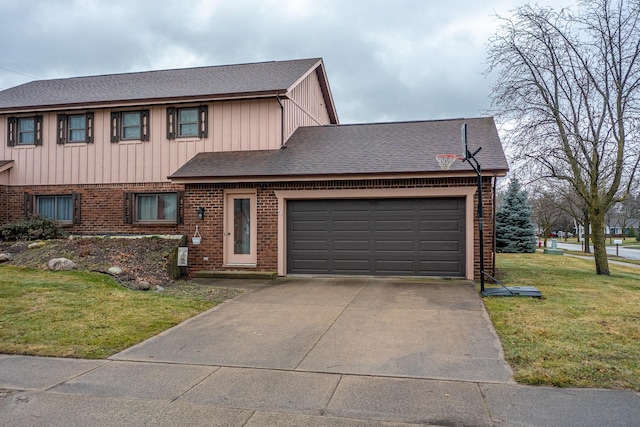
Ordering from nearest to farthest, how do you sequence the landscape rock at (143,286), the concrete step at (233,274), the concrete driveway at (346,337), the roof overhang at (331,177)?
the concrete driveway at (346,337) < the landscape rock at (143,286) < the roof overhang at (331,177) < the concrete step at (233,274)

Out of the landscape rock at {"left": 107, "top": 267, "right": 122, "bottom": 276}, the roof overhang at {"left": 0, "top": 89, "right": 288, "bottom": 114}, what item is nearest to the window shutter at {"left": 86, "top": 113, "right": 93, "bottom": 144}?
the roof overhang at {"left": 0, "top": 89, "right": 288, "bottom": 114}

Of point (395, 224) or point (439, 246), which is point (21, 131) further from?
point (439, 246)

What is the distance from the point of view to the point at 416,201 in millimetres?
12031

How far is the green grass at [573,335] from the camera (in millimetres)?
4836

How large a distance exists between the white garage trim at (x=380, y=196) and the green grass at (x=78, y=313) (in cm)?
379

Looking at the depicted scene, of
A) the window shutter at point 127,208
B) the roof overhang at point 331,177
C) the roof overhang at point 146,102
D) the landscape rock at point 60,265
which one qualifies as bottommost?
the landscape rock at point 60,265

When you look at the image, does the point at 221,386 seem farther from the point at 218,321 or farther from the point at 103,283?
the point at 103,283

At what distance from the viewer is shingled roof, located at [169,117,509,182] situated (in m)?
11.9

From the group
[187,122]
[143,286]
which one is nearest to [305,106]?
[187,122]

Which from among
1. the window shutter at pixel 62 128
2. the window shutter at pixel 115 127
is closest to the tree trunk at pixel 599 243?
the window shutter at pixel 115 127

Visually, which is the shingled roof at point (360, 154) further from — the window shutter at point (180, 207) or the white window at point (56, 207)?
the white window at point (56, 207)

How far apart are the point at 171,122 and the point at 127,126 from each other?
5.04 ft

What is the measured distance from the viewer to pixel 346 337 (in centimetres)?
649

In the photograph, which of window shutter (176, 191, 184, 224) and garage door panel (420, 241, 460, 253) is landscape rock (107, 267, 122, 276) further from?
garage door panel (420, 241, 460, 253)
